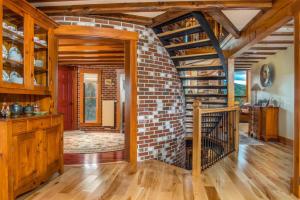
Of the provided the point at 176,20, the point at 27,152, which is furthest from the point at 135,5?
the point at 27,152

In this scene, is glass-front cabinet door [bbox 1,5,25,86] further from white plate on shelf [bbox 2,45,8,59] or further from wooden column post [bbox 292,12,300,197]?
wooden column post [bbox 292,12,300,197]

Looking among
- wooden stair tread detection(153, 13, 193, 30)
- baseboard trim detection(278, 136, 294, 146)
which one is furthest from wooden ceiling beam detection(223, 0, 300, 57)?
baseboard trim detection(278, 136, 294, 146)

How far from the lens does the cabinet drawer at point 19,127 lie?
250 cm

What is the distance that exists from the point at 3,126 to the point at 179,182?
7.18 ft

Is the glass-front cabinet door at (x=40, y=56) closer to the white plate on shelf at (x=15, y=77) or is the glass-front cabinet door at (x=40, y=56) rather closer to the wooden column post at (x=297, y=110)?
the white plate on shelf at (x=15, y=77)

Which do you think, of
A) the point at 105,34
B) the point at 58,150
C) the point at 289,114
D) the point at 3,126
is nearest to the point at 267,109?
the point at 289,114

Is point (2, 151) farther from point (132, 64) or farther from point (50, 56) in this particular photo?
point (132, 64)

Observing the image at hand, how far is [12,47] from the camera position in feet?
9.59

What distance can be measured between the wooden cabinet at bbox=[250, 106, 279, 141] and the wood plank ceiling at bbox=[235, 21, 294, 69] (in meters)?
1.52

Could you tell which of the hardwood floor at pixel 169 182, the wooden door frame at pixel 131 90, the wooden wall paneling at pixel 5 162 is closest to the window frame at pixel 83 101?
the wooden door frame at pixel 131 90

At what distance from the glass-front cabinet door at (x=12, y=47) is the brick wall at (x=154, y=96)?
3.37 ft

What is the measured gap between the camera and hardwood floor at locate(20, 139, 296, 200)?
111 inches

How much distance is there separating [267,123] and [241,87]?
490 cm

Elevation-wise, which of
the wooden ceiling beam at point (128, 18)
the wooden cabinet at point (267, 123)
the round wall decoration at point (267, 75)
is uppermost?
the wooden ceiling beam at point (128, 18)
